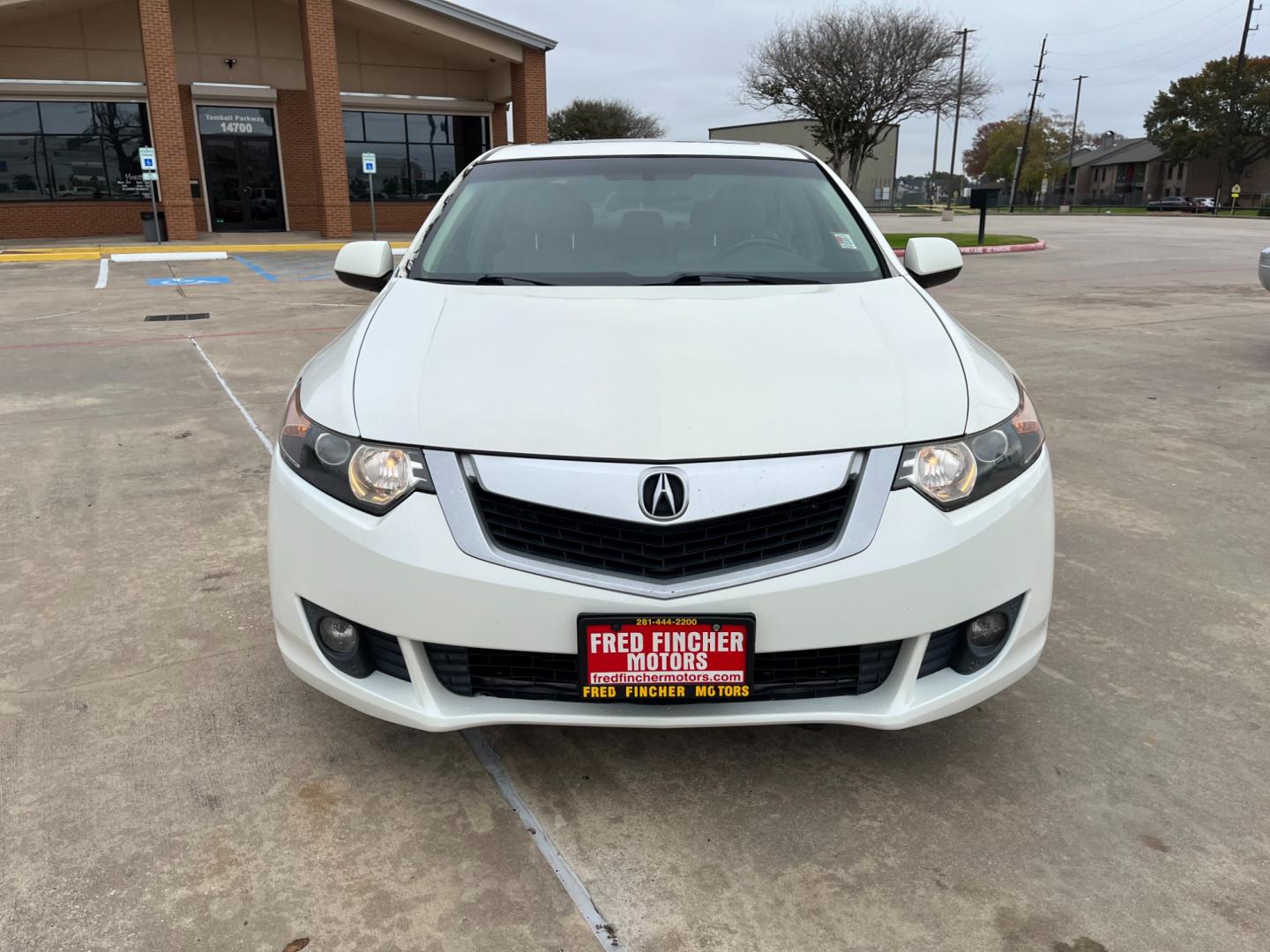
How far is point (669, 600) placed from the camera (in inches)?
76.2

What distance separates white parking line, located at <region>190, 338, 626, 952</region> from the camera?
1869mm

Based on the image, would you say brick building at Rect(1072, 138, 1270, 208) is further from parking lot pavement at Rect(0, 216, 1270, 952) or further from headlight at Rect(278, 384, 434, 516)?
headlight at Rect(278, 384, 434, 516)

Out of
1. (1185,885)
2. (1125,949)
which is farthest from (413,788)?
(1185,885)

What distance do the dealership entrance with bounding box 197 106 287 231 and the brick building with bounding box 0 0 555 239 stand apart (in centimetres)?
3

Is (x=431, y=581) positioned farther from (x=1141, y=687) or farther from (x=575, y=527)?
(x=1141, y=687)

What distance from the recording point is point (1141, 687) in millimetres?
2744

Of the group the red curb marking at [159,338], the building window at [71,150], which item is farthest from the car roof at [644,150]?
the building window at [71,150]

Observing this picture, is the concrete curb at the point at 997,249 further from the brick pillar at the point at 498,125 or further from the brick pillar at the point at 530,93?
the brick pillar at the point at 498,125

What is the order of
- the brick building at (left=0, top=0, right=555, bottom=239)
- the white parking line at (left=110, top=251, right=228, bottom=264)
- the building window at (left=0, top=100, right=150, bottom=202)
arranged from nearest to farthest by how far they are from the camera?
the white parking line at (left=110, top=251, right=228, bottom=264)
the brick building at (left=0, top=0, right=555, bottom=239)
the building window at (left=0, top=100, right=150, bottom=202)

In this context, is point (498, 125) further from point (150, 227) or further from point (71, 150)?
point (71, 150)

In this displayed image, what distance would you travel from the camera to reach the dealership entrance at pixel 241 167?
2441 cm

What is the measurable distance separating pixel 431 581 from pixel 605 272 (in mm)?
1385

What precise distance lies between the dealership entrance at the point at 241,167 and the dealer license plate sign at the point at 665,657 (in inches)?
1038

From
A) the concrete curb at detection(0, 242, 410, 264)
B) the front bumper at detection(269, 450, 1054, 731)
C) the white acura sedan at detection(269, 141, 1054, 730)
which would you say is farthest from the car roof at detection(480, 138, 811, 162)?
the concrete curb at detection(0, 242, 410, 264)
